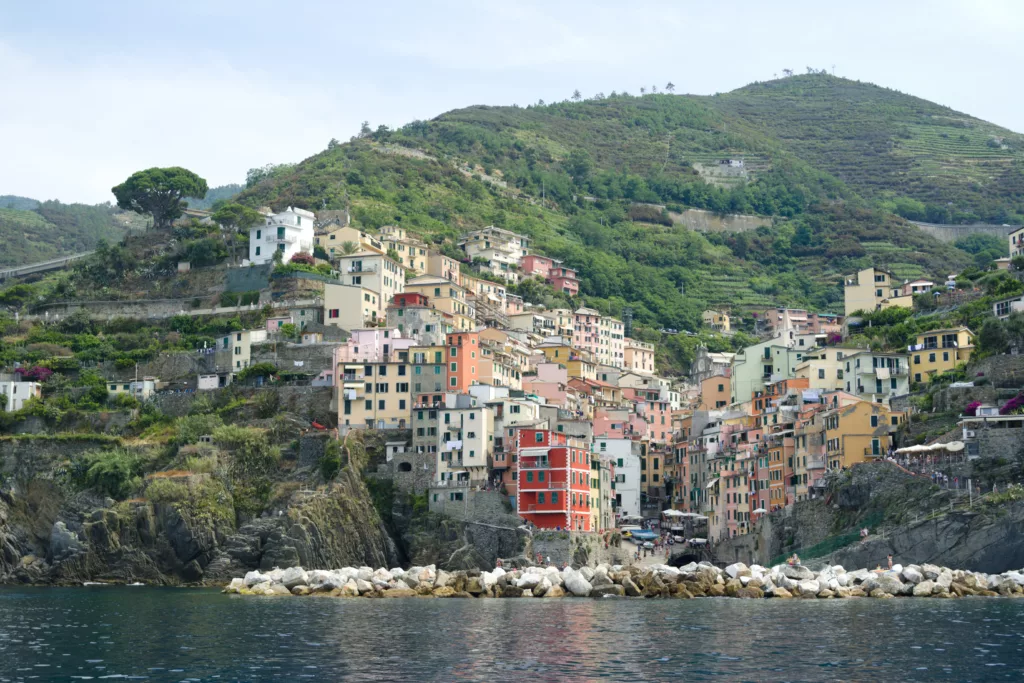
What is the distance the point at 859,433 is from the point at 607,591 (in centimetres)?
1822

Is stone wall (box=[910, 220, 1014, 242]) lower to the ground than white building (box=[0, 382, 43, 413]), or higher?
higher

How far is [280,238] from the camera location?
116m

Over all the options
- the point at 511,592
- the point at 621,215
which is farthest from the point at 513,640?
the point at 621,215

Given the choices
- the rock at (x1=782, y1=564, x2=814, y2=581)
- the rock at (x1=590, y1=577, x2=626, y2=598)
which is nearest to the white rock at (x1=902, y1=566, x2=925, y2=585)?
the rock at (x1=782, y1=564, x2=814, y2=581)

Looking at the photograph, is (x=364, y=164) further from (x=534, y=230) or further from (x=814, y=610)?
(x=814, y=610)

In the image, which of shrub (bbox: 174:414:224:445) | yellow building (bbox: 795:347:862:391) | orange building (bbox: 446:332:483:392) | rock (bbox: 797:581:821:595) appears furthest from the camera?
yellow building (bbox: 795:347:862:391)

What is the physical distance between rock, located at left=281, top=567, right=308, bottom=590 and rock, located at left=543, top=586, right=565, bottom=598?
1277 cm

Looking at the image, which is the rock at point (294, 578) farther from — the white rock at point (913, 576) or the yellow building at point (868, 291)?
the yellow building at point (868, 291)

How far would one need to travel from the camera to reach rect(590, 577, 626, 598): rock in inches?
2923

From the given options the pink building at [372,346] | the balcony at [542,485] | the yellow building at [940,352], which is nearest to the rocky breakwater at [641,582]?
the balcony at [542,485]

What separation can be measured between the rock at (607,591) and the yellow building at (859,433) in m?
15.7

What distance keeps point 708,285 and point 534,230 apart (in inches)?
784

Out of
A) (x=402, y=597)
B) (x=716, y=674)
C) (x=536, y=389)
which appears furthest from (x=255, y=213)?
(x=716, y=674)

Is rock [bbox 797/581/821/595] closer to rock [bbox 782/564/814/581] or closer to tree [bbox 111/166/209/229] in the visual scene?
rock [bbox 782/564/814/581]
